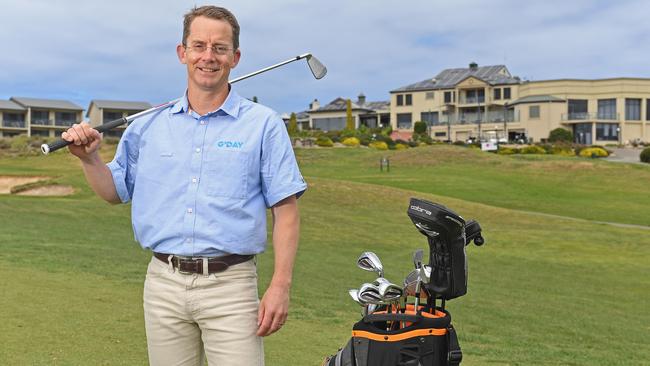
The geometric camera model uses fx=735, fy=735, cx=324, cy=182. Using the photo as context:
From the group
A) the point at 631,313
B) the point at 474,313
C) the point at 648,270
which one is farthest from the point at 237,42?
the point at 648,270

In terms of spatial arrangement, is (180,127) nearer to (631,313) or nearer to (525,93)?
(631,313)

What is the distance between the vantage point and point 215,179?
3387mm

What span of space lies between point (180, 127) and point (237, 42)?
496 millimetres

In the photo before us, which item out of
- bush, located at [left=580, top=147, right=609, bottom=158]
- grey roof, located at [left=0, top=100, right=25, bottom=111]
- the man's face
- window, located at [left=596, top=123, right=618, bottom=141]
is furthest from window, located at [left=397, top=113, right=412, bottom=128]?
the man's face

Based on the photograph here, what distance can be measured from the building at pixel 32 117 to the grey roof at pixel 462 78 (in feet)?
157

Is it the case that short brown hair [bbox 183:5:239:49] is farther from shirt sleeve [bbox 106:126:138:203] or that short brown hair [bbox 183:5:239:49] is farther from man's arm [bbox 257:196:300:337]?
man's arm [bbox 257:196:300:337]

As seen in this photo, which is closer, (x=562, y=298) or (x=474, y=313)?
(x=474, y=313)

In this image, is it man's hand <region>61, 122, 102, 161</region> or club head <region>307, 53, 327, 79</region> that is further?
club head <region>307, 53, 327, 79</region>

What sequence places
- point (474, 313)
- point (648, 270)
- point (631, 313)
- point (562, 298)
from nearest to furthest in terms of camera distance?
point (474, 313), point (631, 313), point (562, 298), point (648, 270)

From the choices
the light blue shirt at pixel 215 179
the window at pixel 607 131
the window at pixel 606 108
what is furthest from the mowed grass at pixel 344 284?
the window at pixel 606 108

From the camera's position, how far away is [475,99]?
99125 mm

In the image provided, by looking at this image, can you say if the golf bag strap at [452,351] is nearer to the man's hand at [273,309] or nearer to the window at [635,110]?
the man's hand at [273,309]

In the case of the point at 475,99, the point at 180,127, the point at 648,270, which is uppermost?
the point at 475,99

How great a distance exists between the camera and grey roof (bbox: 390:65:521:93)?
100 metres
